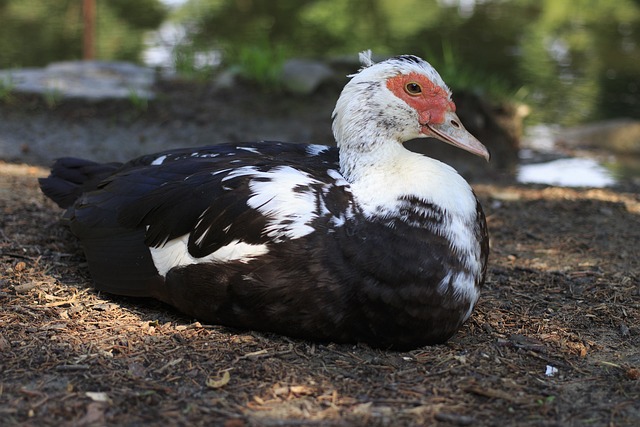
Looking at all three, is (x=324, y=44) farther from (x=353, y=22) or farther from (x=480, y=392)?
(x=480, y=392)

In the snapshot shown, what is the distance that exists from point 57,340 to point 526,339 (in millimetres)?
2046

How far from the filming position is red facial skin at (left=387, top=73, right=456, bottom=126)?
378cm

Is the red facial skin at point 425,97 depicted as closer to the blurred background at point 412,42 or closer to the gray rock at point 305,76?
the gray rock at point 305,76

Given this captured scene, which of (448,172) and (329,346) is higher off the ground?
(448,172)

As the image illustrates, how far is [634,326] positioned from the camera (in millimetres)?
3947

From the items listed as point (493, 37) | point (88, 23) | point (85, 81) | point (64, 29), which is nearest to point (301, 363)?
point (85, 81)

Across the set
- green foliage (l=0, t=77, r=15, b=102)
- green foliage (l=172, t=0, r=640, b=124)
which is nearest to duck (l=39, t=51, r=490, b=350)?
green foliage (l=0, t=77, r=15, b=102)

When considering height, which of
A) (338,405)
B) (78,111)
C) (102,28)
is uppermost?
(102,28)

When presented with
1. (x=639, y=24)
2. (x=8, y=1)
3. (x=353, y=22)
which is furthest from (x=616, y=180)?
(x=8, y=1)

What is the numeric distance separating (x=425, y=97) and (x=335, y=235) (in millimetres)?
804

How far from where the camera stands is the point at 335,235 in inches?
138

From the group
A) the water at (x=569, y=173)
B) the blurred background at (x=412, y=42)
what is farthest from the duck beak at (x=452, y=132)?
the blurred background at (x=412, y=42)

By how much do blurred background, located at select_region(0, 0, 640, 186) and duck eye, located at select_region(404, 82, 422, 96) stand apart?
4976mm

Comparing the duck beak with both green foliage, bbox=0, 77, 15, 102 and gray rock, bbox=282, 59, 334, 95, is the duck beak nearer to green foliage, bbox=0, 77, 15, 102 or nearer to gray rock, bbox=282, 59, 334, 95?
gray rock, bbox=282, 59, 334, 95
